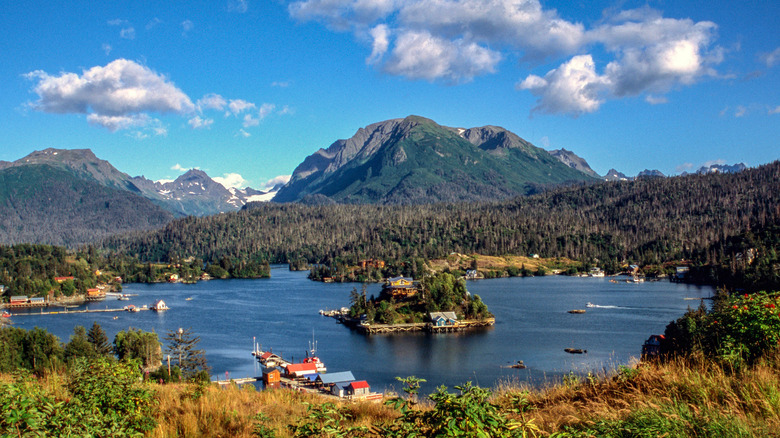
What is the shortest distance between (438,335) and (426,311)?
5.76 meters

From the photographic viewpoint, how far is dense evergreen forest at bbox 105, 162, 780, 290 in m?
127

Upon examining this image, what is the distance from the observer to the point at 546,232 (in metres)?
148

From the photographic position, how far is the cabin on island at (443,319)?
55.4 m

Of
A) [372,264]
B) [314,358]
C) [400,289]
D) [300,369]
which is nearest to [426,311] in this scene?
[400,289]

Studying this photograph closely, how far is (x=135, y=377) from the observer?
24.8 feet

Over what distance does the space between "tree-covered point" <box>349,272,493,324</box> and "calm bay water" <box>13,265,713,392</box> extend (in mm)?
2967

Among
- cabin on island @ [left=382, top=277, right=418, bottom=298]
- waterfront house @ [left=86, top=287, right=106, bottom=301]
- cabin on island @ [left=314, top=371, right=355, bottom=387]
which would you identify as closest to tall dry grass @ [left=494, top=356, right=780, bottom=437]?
cabin on island @ [left=314, top=371, right=355, bottom=387]

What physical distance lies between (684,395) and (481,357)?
1450 inches

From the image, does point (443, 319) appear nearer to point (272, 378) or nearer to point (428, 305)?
point (428, 305)

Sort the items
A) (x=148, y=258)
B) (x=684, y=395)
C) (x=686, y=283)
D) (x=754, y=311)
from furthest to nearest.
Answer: (x=148, y=258)
(x=686, y=283)
(x=754, y=311)
(x=684, y=395)

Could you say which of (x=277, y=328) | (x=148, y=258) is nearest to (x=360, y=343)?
(x=277, y=328)

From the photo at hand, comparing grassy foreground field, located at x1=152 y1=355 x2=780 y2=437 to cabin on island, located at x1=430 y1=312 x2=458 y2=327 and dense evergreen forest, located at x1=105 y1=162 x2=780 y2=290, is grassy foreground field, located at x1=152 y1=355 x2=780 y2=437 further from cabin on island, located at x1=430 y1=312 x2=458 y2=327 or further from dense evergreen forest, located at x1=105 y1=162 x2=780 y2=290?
dense evergreen forest, located at x1=105 y1=162 x2=780 y2=290

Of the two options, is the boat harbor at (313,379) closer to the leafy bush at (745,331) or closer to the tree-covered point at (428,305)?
the tree-covered point at (428,305)

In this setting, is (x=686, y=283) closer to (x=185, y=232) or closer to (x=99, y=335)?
(x=99, y=335)
